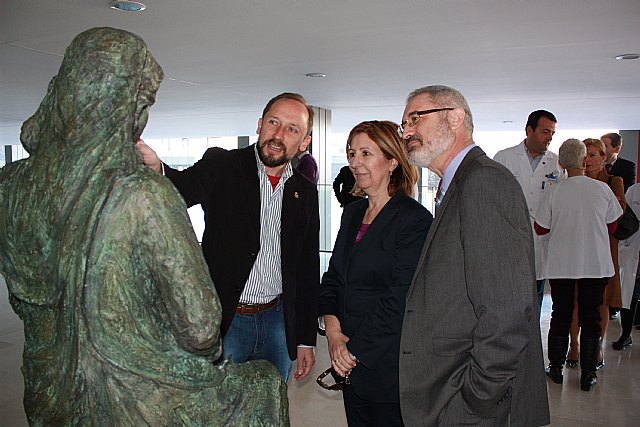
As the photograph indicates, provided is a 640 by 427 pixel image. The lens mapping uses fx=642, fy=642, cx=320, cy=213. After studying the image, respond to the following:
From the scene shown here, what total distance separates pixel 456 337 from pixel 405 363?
0.62 feet

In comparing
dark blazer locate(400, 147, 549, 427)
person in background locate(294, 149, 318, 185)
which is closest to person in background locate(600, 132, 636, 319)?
person in background locate(294, 149, 318, 185)

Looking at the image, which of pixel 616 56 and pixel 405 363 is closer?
pixel 405 363

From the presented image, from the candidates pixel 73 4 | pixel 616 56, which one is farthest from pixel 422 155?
pixel 616 56

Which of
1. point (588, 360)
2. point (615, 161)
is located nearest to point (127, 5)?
point (588, 360)

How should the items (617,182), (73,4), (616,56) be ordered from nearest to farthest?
1. (73,4)
2. (617,182)
3. (616,56)

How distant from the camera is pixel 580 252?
4.52 m

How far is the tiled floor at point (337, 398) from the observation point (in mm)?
4035

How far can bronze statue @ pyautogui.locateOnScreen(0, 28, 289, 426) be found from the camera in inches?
46.6

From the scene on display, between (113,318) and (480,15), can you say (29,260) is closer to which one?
(113,318)

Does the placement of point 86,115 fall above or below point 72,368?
above

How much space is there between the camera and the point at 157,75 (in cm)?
129

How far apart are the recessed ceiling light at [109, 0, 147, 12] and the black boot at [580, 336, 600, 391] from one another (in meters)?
3.77

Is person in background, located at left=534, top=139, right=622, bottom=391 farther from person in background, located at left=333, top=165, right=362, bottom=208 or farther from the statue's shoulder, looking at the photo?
the statue's shoulder

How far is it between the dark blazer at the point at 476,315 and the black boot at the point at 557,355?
9.75 feet
